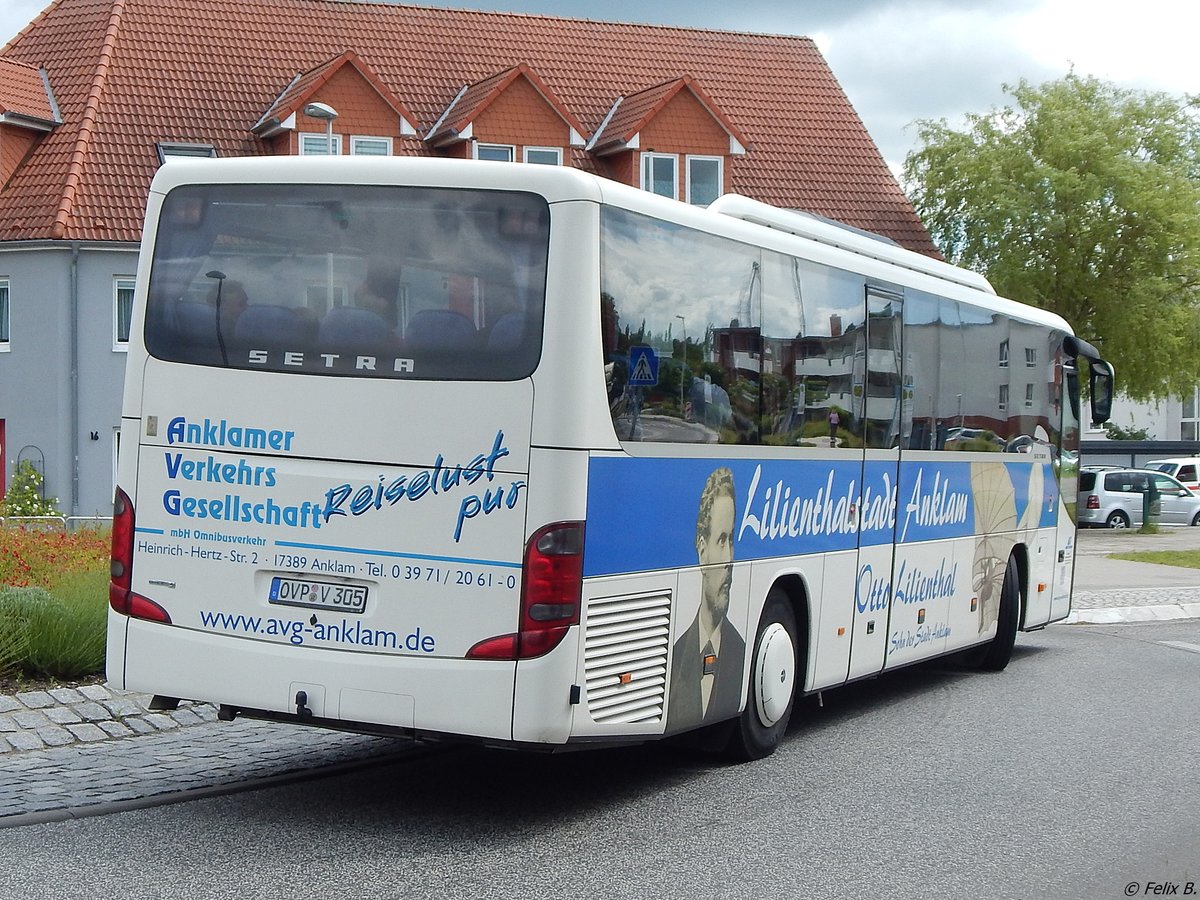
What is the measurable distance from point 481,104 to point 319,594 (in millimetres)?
31775

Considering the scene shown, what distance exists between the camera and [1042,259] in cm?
4159

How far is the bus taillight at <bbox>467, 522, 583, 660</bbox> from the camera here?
7227 mm

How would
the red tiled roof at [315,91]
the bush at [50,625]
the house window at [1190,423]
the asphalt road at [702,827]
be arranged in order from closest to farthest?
1. the asphalt road at [702,827]
2. the bush at [50,625]
3. the red tiled roof at [315,91]
4. the house window at [1190,423]

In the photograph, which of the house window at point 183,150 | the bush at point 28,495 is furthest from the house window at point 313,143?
the bush at point 28,495

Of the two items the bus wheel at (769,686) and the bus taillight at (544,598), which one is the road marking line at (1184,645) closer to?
the bus wheel at (769,686)

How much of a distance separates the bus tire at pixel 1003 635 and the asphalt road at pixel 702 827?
312 cm

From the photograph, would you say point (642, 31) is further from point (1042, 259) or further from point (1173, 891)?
point (1173, 891)

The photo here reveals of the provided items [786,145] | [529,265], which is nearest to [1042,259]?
[786,145]

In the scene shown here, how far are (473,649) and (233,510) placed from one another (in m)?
1.36

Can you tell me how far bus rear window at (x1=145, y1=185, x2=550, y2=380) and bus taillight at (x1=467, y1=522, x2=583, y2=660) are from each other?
0.75m

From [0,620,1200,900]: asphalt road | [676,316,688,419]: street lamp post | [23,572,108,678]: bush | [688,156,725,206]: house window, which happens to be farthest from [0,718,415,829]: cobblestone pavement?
[688,156,725,206]: house window

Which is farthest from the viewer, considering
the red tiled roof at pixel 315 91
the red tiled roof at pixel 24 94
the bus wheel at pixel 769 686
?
the red tiled roof at pixel 315 91

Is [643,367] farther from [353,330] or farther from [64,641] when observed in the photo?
[64,641]

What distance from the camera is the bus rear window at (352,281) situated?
7410mm
